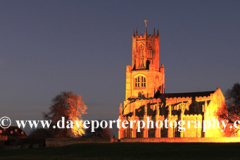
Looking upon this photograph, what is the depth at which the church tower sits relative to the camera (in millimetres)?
107250

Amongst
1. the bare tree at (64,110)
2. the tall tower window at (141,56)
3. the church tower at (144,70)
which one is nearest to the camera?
the bare tree at (64,110)

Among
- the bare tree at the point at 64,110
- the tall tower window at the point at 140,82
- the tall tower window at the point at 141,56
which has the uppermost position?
the tall tower window at the point at 141,56

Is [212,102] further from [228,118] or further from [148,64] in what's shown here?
[148,64]

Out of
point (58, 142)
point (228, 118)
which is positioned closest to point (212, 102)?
point (228, 118)

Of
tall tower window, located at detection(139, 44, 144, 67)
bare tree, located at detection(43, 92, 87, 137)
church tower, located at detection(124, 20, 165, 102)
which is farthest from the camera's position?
tall tower window, located at detection(139, 44, 144, 67)

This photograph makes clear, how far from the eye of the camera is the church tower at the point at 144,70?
107 metres

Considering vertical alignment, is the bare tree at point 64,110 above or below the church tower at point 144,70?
below

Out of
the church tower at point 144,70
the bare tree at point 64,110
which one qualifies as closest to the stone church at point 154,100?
the church tower at point 144,70

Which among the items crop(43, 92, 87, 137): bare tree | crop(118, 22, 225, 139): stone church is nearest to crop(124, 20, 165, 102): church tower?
crop(118, 22, 225, 139): stone church

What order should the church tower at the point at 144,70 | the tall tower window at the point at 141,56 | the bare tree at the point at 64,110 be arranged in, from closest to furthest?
1. the bare tree at the point at 64,110
2. the church tower at the point at 144,70
3. the tall tower window at the point at 141,56

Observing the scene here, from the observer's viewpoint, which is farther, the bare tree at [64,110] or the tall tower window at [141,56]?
the tall tower window at [141,56]

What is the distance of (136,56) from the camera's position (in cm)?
11219

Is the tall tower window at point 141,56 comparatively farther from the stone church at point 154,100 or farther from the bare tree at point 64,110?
the bare tree at point 64,110

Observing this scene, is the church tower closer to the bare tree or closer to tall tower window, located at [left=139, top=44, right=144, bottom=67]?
tall tower window, located at [left=139, top=44, right=144, bottom=67]
